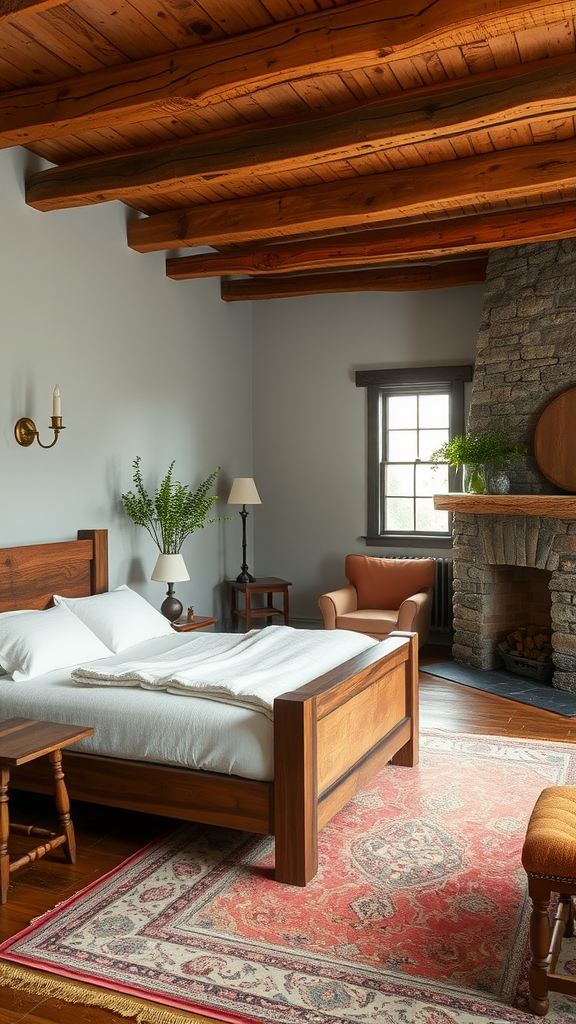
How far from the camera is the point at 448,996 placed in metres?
2.30

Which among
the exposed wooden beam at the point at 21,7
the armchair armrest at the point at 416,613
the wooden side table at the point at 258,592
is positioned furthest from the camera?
the wooden side table at the point at 258,592

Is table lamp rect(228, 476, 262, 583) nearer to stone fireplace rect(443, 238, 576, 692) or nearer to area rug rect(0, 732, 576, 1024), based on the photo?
stone fireplace rect(443, 238, 576, 692)

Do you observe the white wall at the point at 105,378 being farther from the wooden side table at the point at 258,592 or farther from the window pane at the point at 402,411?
the window pane at the point at 402,411

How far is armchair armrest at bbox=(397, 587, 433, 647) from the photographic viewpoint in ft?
19.8

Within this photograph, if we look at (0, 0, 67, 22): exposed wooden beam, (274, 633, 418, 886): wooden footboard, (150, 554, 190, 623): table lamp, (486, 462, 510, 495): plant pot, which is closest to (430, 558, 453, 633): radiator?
(486, 462, 510, 495): plant pot

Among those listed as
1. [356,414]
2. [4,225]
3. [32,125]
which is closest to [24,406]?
[4,225]

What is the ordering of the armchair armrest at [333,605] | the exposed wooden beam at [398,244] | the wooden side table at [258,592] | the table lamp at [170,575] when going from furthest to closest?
the wooden side table at [258,592] < the armchair armrest at [333,605] < the table lamp at [170,575] < the exposed wooden beam at [398,244]

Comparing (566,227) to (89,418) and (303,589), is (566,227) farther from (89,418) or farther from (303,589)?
(303,589)

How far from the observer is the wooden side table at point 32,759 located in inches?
111

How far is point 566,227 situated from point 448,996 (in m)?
4.32

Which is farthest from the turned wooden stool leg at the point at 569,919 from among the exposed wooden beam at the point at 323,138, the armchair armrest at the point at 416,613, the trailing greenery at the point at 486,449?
the trailing greenery at the point at 486,449

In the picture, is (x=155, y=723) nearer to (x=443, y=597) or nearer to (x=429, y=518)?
(x=443, y=597)

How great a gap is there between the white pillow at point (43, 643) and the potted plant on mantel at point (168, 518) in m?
1.14

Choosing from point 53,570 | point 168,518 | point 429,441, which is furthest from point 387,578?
point 53,570
